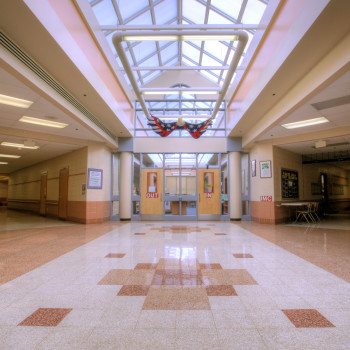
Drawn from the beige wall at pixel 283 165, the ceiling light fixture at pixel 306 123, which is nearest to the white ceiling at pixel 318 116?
the ceiling light fixture at pixel 306 123

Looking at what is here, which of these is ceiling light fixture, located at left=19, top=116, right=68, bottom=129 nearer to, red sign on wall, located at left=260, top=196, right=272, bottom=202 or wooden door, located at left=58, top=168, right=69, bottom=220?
wooden door, located at left=58, top=168, right=69, bottom=220

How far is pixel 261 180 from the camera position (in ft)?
28.2

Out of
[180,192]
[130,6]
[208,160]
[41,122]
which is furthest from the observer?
[208,160]

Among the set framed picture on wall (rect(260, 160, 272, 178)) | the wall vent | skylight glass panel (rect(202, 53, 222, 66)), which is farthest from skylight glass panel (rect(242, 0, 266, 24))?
framed picture on wall (rect(260, 160, 272, 178))

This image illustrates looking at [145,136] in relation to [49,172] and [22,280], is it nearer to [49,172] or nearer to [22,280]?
[49,172]

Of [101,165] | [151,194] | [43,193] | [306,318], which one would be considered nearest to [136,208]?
[151,194]

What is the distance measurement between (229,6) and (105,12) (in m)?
2.82

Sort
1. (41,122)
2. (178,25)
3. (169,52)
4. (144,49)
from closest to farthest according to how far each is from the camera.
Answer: (178,25) < (41,122) < (144,49) < (169,52)

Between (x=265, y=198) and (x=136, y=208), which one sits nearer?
(x=265, y=198)

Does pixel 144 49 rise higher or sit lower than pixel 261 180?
higher

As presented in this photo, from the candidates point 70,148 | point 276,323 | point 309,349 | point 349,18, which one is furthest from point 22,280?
point 70,148

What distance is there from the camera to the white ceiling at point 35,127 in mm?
4258

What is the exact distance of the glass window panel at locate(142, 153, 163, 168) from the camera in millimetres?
9656

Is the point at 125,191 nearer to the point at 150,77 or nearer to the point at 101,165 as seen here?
the point at 101,165
